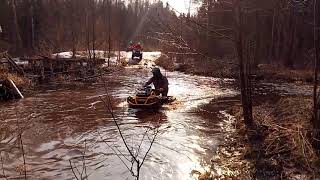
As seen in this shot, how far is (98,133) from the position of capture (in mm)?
11305

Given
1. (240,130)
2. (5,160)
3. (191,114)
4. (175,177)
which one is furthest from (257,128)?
(5,160)

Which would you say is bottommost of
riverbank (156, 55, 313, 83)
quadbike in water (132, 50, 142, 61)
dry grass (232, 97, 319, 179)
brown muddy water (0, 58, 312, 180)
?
brown muddy water (0, 58, 312, 180)

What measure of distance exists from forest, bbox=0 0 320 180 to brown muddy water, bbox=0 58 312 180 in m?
0.03

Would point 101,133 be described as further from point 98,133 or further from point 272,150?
point 272,150

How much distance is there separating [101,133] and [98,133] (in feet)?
2.16

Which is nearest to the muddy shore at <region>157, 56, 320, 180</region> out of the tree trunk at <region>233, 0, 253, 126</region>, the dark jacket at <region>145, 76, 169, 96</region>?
the tree trunk at <region>233, 0, 253, 126</region>

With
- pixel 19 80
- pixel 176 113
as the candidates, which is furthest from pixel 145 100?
pixel 19 80

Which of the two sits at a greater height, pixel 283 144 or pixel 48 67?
pixel 48 67

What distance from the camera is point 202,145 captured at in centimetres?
1068

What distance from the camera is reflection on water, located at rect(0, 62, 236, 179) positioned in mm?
8844

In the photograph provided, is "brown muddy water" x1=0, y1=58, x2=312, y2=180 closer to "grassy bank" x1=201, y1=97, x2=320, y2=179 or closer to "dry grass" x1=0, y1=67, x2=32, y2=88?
"grassy bank" x1=201, y1=97, x2=320, y2=179

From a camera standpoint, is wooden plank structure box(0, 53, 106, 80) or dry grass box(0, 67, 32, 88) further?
wooden plank structure box(0, 53, 106, 80)

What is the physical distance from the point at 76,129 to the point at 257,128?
5.33 meters

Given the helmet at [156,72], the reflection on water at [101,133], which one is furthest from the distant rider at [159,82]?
the reflection on water at [101,133]
